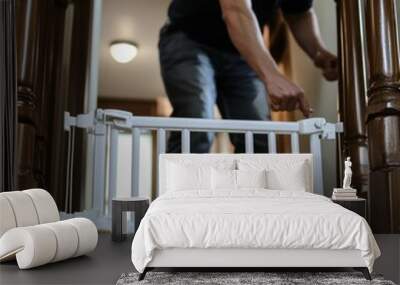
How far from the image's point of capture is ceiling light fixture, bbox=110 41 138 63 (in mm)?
3453

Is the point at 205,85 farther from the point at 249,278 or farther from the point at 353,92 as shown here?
the point at 249,278

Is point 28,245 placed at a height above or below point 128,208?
below

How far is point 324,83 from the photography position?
354cm

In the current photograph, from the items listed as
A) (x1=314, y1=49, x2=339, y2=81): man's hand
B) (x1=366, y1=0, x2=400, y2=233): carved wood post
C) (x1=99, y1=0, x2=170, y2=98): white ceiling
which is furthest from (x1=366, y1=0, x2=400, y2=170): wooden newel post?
(x1=99, y1=0, x2=170, y2=98): white ceiling

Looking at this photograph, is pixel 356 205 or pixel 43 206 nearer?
pixel 43 206

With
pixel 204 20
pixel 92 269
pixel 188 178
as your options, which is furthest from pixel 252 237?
pixel 204 20

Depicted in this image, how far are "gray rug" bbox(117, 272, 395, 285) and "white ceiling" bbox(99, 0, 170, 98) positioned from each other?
1850 mm

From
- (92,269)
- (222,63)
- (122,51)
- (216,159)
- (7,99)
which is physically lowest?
(92,269)

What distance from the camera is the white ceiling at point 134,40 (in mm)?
3449

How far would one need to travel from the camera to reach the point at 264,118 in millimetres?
3496

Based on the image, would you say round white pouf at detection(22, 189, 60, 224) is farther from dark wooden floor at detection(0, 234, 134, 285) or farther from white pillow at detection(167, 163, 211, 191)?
white pillow at detection(167, 163, 211, 191)

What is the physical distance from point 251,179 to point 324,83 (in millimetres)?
1269

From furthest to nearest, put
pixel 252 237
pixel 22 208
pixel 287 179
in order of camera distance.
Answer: pixel 287 179 → pixel 22 208 → pixel 252 237

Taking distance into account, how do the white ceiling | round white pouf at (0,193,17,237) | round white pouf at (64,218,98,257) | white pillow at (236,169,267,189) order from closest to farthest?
round white pouf at (0,193,17,237)
round white pouf at (64,218,98,257)
white pillow at (236,169,267,189)
the white ceiling
